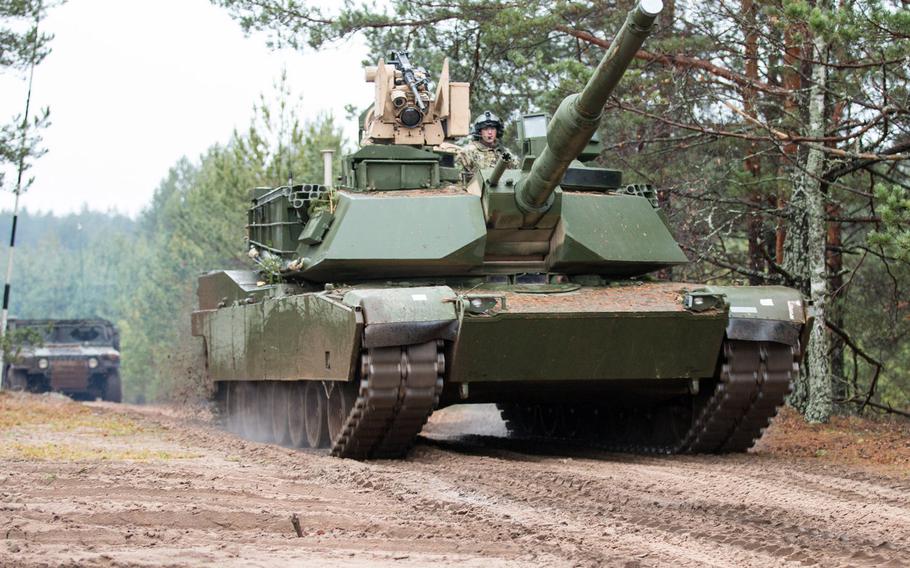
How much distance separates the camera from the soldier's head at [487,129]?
43.1 ft

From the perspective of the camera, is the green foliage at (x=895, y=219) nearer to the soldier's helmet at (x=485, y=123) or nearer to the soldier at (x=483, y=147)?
the soldier at (x=483, y=147)

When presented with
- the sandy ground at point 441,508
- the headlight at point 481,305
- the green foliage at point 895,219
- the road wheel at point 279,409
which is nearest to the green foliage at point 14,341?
the road wheel at point 279,409

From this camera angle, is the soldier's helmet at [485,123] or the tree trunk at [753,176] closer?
the soldier's helmet at [485,123]

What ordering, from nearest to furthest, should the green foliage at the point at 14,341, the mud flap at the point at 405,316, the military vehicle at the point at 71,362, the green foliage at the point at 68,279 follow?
the mud flap at the point at 405,316, the green foliage at the point at 14,341, the military vehicle at the point at 71,362, the green foliage at the point at 68,279

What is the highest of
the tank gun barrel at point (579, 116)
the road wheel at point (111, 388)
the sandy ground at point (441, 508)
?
the tank gun barrel at point (579, 116)

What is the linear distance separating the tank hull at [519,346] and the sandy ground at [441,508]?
0.54 meters

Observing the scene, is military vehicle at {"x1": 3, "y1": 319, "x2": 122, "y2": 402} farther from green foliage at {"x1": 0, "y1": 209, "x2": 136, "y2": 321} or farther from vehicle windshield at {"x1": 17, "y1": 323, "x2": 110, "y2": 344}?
green foliage at {"x1": 0, "y1": 209, "x2": 136, "y2": 321}

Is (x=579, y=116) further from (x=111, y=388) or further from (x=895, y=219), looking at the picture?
(x=111, y=388)

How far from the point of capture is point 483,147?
13195 mm

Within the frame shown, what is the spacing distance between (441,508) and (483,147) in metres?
6.24

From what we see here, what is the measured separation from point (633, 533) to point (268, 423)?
8.47m

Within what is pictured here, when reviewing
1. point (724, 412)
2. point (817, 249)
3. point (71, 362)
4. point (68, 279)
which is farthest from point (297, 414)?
point (68, 279)

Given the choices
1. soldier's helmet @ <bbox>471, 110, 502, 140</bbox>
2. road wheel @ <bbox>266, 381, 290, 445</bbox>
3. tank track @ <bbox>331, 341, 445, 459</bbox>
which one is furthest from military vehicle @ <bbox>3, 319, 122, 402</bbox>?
tank track @ <bbox>331, 341, 445, 459</bbox>

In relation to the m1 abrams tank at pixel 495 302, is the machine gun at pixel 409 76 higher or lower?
higher
